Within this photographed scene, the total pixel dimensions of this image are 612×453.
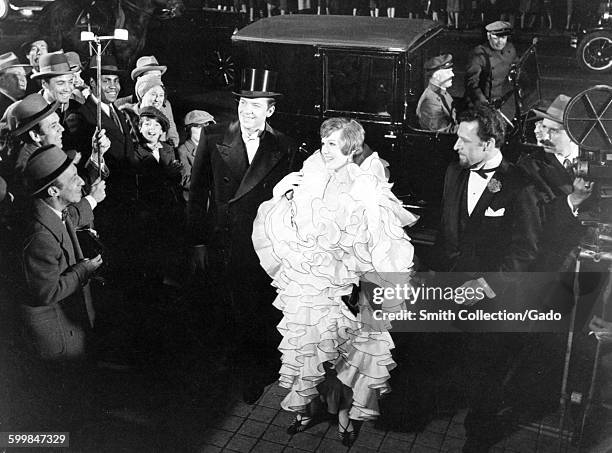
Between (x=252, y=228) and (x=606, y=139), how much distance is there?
1.88m

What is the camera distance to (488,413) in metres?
3.70

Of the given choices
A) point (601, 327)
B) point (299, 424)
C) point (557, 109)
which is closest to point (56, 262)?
point (299, 424)

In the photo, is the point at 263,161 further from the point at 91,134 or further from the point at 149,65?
the point at 91,134

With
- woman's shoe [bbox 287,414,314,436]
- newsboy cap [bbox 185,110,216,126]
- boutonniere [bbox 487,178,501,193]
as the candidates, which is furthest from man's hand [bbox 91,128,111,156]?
boutonniere [bbox 487,178,501,193]

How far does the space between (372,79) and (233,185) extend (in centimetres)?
96

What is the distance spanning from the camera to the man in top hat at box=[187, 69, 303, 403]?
362 centimetres

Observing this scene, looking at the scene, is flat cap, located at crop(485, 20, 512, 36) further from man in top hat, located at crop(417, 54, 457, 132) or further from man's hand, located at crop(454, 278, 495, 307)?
man's hand, located at crop(454, 278, 495, 307)

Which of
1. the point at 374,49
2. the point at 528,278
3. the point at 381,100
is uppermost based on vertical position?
the point at 374,49

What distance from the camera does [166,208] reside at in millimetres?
3861

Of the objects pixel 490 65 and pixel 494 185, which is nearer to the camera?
pixel 490 65

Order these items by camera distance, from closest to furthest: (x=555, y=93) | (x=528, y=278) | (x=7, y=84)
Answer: (x=555, y=93) < (x=528, y=278) < (x=7, y=84)

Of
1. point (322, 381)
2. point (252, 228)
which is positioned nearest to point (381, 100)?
point (252, 228)

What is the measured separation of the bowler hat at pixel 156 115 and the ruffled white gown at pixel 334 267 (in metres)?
0.73

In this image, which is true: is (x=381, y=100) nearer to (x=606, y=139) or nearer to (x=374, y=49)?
(x=374, y=49)
